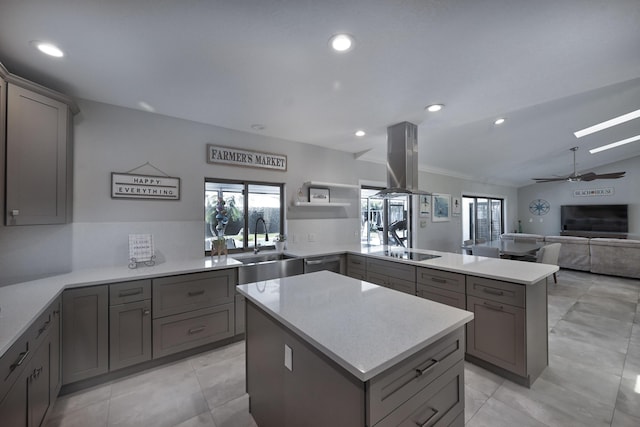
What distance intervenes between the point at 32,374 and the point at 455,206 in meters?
7.10

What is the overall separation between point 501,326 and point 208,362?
2.60m

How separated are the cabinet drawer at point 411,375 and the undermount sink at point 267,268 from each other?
80.9 inches

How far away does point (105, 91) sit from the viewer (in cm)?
230

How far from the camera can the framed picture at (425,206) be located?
5.46m

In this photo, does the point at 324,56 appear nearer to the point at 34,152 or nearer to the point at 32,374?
the point at 34,152

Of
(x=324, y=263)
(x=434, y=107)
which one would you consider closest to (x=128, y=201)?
(x=324, y=263)

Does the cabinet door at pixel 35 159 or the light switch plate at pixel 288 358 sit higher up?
the cabinet door at pixel 35 159

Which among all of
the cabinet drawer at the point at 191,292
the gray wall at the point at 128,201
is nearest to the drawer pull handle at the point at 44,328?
the cabinet drawer at the point at 191,292

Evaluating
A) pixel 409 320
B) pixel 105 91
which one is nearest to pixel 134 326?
pixel 105 91

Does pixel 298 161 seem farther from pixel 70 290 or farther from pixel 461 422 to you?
pixel 461 422

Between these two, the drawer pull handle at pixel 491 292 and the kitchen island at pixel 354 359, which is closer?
the kitchen island at pixel 354 359

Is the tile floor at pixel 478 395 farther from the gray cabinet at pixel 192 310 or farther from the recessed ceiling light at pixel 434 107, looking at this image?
the recessed ceiling light at pixel 434 107

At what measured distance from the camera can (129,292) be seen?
7.06ft

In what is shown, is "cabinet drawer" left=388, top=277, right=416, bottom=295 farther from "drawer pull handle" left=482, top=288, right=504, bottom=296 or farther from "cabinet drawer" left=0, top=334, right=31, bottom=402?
"cabinet drawer" left=0, top=334, right=31, bottom=402
